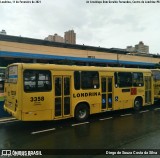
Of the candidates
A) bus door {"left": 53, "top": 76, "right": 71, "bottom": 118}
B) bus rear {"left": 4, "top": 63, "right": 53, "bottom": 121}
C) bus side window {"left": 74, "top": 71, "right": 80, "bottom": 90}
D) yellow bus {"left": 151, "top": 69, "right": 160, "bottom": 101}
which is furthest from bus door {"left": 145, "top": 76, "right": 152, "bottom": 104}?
bus rear {"left": 4, "top": 63, "right": 53, "bottom": 121}

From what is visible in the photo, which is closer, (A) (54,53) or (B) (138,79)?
(B) (138,79)

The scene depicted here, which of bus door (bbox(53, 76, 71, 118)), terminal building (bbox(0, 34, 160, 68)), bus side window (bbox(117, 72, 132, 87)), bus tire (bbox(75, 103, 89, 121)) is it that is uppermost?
terminal building (bbox(0, 34, 160, 68))

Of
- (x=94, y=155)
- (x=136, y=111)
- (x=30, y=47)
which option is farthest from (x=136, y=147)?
(x=30, y=47)

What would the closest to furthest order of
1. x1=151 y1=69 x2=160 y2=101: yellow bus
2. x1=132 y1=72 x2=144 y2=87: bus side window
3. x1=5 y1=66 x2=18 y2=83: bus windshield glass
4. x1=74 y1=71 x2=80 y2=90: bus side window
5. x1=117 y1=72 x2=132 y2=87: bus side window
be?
x1=5 y1=66 x2=18 y2=83: bus windshield glass → x1=74 y1=71 x2=80 y2=90: bus side window → x1=117 y1=72 x2=132 y2=87: bus side window → x1=132 y1=72 x2=144 y2=87: bus side window → x1=151 y1=69 x2=160 y2=101: yellow bus

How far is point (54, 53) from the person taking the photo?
117 ft

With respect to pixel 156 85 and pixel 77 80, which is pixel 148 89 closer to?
pixel 156 85

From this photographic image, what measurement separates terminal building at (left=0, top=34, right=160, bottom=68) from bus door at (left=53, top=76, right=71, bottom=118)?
19.2 m

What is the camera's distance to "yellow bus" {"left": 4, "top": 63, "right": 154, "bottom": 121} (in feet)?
30.8

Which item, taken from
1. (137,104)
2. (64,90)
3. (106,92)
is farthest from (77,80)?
(137,104)

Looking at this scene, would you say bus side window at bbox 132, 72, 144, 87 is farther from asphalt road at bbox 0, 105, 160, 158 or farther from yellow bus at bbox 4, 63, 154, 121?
asphalt road at bbox 0, 105, 160, 158

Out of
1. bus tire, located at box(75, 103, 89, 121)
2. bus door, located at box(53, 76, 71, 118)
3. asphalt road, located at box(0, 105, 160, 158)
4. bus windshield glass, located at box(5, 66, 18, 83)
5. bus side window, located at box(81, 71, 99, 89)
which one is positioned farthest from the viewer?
bus side window, located at box(81, 71, 99, 89)

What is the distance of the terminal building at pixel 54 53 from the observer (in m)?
30.0

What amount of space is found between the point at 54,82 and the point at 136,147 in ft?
15.2

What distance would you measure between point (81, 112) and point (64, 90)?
1.60 metres
